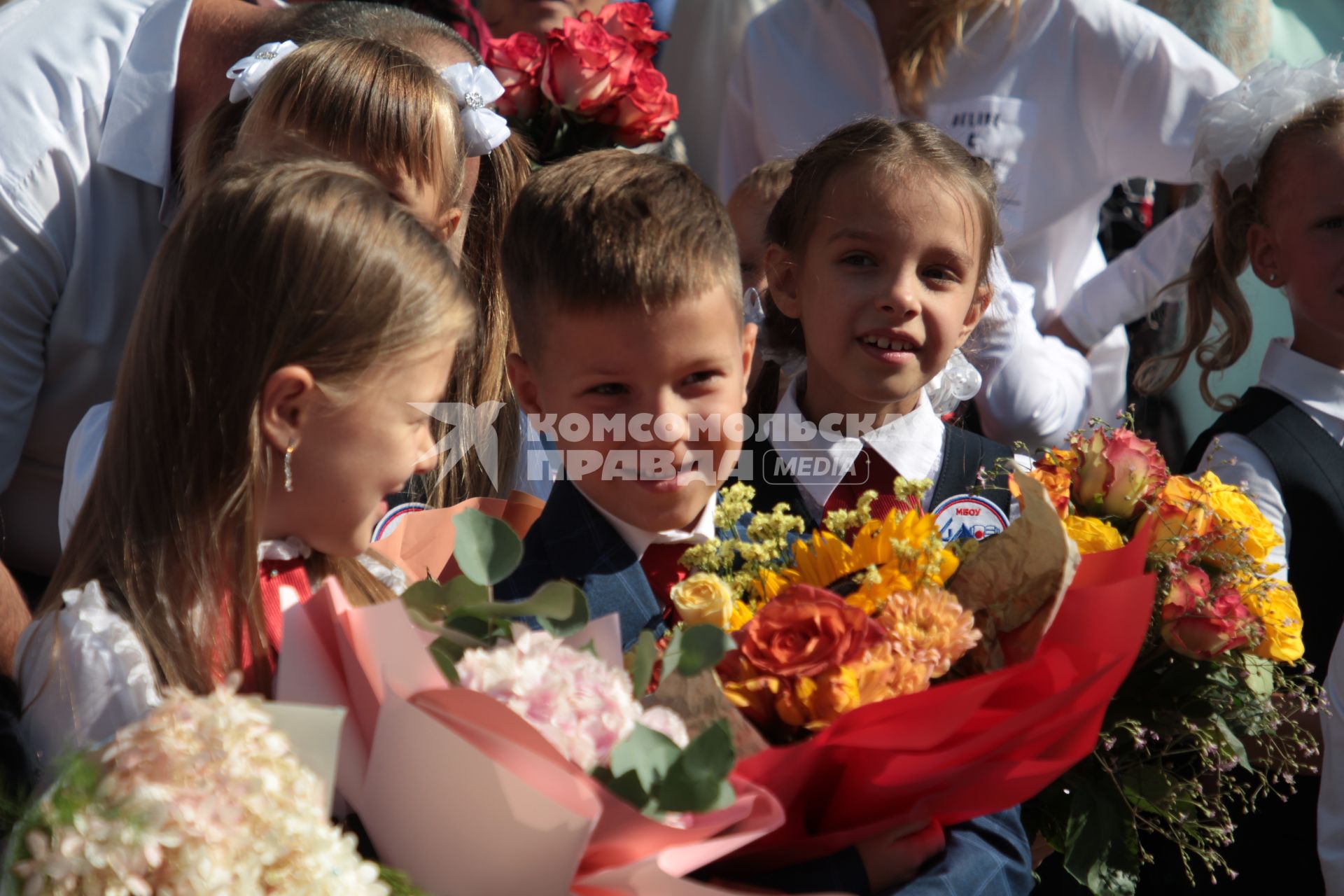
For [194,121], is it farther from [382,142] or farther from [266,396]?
[266,396]

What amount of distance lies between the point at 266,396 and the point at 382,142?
2.77ft

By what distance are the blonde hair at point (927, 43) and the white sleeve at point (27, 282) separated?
2.01 metres

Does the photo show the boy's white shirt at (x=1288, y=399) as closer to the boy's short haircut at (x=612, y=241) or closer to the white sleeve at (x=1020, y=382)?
the white sleeve at (x=1020, y=382)

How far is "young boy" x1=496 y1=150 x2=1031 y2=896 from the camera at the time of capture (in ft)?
5.53

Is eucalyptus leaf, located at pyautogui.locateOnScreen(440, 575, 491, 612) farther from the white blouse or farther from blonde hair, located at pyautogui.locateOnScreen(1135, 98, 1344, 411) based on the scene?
blonde hair, located at pyautogui.locateOnScreen(1135, 98, 1344, 411)

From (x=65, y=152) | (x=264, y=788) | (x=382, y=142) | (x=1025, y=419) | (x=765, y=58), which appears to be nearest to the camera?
(x=264, y=788)

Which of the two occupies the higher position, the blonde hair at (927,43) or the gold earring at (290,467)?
Answer: the gold earring at (290,467)

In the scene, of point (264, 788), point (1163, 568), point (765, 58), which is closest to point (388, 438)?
point (264, 788)

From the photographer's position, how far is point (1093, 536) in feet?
5.31

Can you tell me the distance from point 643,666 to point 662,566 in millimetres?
599

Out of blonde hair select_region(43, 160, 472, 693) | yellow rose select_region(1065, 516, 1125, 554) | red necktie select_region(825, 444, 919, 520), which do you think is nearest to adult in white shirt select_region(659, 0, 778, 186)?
red necktie select_region(825, 444, 919, 520)

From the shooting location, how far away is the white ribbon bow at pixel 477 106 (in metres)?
2.37

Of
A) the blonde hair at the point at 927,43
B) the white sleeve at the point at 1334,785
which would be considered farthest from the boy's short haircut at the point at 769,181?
the white sleeve at the point at 1334,785

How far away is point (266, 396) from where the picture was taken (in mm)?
1424
